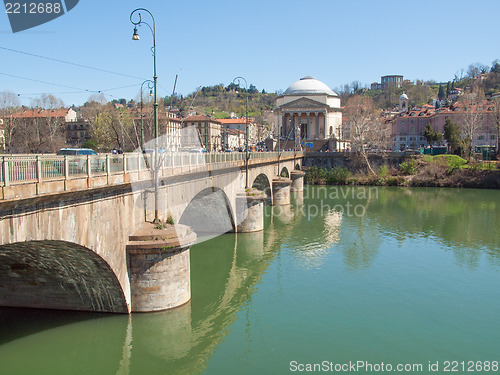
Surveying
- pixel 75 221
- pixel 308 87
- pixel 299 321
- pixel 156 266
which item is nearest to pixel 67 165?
pixel 75 221

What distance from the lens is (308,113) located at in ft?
334

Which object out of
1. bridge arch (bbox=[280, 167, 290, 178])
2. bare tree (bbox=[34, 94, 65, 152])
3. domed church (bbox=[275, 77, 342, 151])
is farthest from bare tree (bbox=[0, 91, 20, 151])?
domed church (bbox=[275, 77, 342, 151])

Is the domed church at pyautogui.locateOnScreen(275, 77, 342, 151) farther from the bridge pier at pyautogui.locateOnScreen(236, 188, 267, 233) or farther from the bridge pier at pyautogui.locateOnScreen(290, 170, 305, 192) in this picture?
the bridge pier at pyautogui.locateOnScreen(236, 188, 267, 233)

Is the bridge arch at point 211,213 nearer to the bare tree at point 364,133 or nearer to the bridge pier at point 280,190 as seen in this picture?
the bridge pier at point 280,190

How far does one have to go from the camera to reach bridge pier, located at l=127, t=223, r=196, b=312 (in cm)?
1498

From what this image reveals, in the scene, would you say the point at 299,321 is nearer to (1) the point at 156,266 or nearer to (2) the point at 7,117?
(1) the point at 156,266

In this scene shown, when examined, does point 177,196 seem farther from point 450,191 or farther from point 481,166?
point 481,166

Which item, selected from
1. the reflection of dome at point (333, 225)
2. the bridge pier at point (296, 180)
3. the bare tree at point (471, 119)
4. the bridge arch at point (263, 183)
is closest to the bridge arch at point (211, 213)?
the reflection of dome at point (333, 225)

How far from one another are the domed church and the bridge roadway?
270ft

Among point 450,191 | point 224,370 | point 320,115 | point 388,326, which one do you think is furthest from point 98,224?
point 320,115

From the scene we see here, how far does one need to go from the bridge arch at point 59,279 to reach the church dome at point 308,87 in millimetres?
95787

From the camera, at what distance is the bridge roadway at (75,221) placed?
10.2 metres

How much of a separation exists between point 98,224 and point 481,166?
6247 centimetres

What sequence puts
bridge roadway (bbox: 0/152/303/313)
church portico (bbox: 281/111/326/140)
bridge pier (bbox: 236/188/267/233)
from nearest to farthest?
1. bridge roadway (bbox: 0/152/303/313)
2. bridge pier (bbox: 236/188/267/233)
3. church portico (bbox: 281/111/326/140)
